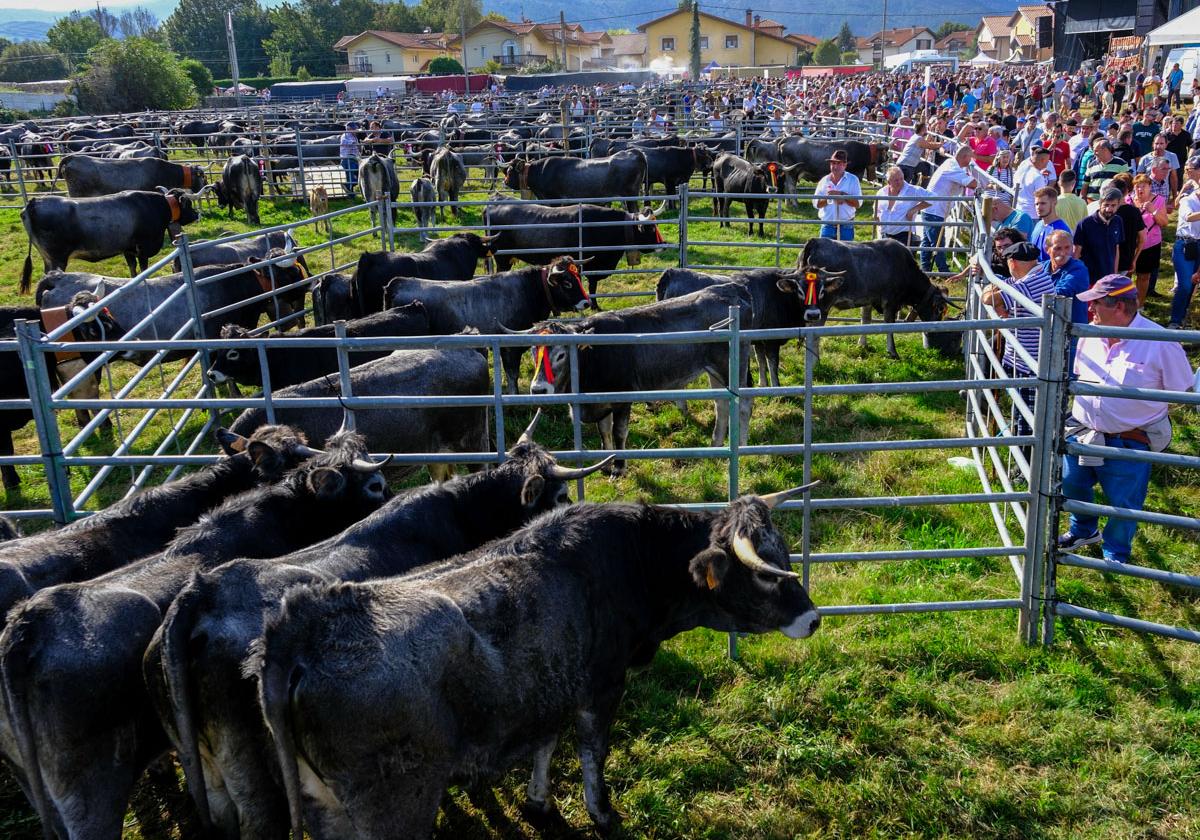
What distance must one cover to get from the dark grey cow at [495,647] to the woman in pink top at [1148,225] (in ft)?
29.2

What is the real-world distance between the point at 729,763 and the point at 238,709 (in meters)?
2.49

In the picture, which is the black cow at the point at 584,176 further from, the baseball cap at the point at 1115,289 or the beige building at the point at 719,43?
the beige building at the point at 719,43

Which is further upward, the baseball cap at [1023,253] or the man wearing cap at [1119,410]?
the baseball cap at [1023,253]

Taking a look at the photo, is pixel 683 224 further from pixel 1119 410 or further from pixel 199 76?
pixel 199 76

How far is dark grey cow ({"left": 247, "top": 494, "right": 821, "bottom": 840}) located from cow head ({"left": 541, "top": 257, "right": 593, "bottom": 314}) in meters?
6.69

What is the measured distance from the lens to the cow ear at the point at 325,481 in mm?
5117

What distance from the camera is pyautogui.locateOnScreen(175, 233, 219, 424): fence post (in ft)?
29.8

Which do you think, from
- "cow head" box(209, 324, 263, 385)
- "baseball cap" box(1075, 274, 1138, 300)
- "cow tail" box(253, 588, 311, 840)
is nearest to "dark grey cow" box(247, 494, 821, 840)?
"cow tail" box(253, 588, 311, 840)

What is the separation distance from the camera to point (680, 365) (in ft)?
30.1

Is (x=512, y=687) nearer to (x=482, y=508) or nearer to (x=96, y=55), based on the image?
(x=482, y=508)

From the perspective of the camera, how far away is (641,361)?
9000 mm

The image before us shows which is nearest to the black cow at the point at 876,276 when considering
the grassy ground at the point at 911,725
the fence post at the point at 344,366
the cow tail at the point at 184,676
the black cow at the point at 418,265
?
the black cow at the point at 418,265

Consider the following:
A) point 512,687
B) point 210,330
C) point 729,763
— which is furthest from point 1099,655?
point 210,330

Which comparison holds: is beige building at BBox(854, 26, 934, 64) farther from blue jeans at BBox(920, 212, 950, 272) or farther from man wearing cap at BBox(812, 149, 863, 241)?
man wearing cap at BBox(812, 149, 863, 241)
